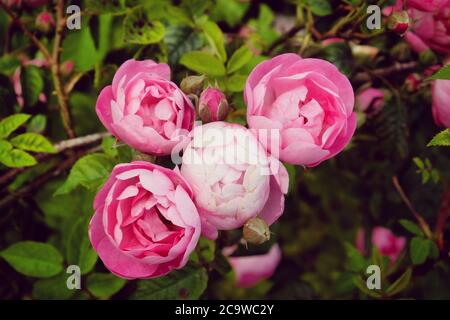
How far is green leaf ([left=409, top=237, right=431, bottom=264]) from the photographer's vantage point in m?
0.82

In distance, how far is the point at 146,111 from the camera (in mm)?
616

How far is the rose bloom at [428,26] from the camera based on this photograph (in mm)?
733

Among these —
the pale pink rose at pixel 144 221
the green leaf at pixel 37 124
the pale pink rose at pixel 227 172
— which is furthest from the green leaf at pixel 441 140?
the green leaf at pixel 37 124

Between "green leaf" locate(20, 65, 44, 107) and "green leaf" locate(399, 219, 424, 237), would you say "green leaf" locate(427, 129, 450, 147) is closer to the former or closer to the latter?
"green leaf" locate(399, 219, 424, 237)

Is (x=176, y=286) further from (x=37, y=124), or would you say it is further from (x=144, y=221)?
(x=37, y=124)

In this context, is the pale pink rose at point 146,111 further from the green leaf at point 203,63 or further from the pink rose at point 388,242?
the pink rose at point 388,242

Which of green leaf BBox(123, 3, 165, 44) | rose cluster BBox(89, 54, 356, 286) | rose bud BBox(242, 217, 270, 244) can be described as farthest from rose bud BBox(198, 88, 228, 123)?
green leaf BBox(123, 3, 165, 44)

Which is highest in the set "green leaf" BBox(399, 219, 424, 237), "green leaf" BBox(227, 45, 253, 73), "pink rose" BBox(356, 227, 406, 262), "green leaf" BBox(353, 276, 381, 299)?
"green leaf" BBox(227, 45, 253, 73)

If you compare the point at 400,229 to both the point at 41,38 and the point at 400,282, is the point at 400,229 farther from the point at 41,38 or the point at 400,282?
the point at 41,38

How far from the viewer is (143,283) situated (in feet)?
2.66

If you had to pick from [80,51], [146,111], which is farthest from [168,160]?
[80,51]

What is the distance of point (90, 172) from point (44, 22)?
0.94 feet

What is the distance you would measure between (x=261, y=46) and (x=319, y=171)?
1.33 feet

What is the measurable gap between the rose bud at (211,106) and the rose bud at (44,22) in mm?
373
